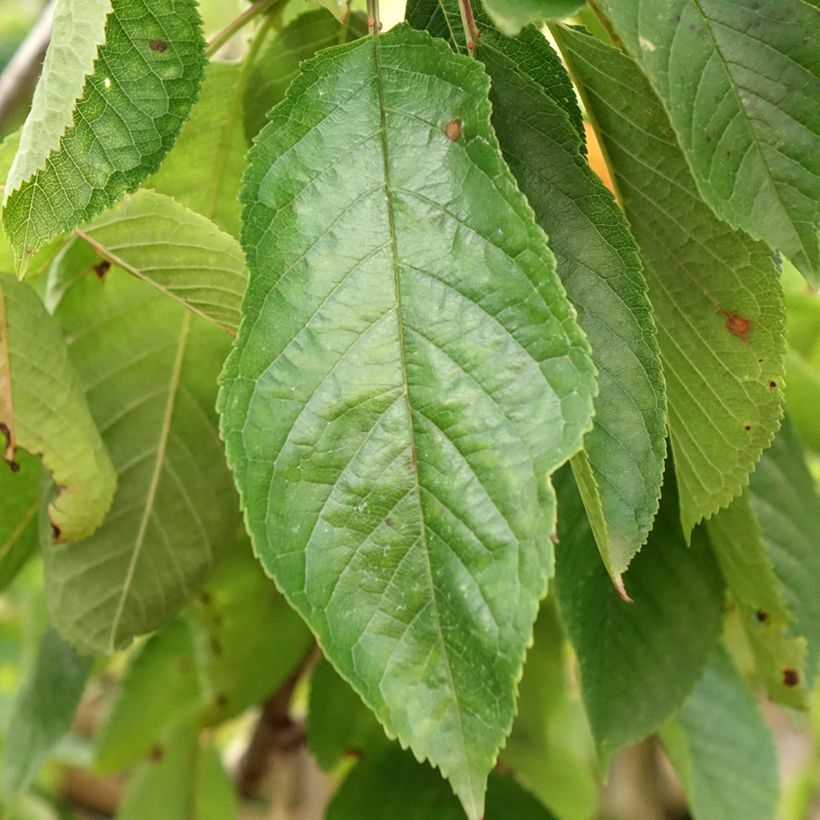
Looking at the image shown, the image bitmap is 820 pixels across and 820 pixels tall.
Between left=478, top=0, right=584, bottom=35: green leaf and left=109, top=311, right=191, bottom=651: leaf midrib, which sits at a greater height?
left=478, top=0, right=584, bottom=35: green leaf

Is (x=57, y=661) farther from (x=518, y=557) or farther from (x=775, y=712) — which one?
(x=775, y=712)

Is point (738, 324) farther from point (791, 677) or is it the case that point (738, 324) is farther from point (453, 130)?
point (791, 677)

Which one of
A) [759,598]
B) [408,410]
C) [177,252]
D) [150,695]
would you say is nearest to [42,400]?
[177,252]

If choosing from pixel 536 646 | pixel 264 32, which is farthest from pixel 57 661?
pixel 264 32

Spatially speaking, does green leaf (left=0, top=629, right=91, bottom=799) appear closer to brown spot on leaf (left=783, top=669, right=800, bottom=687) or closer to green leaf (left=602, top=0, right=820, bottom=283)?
brown spot on leaf (left=783, top=669, right=800, bottom=687)

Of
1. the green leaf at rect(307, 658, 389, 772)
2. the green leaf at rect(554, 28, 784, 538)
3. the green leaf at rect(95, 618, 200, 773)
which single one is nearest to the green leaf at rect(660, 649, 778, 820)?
the green leaf at rect(307, 658, 389, 772)

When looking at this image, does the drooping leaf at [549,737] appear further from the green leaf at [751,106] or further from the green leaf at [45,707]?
the green leaf at [751,106]

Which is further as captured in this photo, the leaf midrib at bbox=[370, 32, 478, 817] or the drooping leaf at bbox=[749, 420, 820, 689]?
the drooping leaf at bbox=[749, 420, 820, 689]
